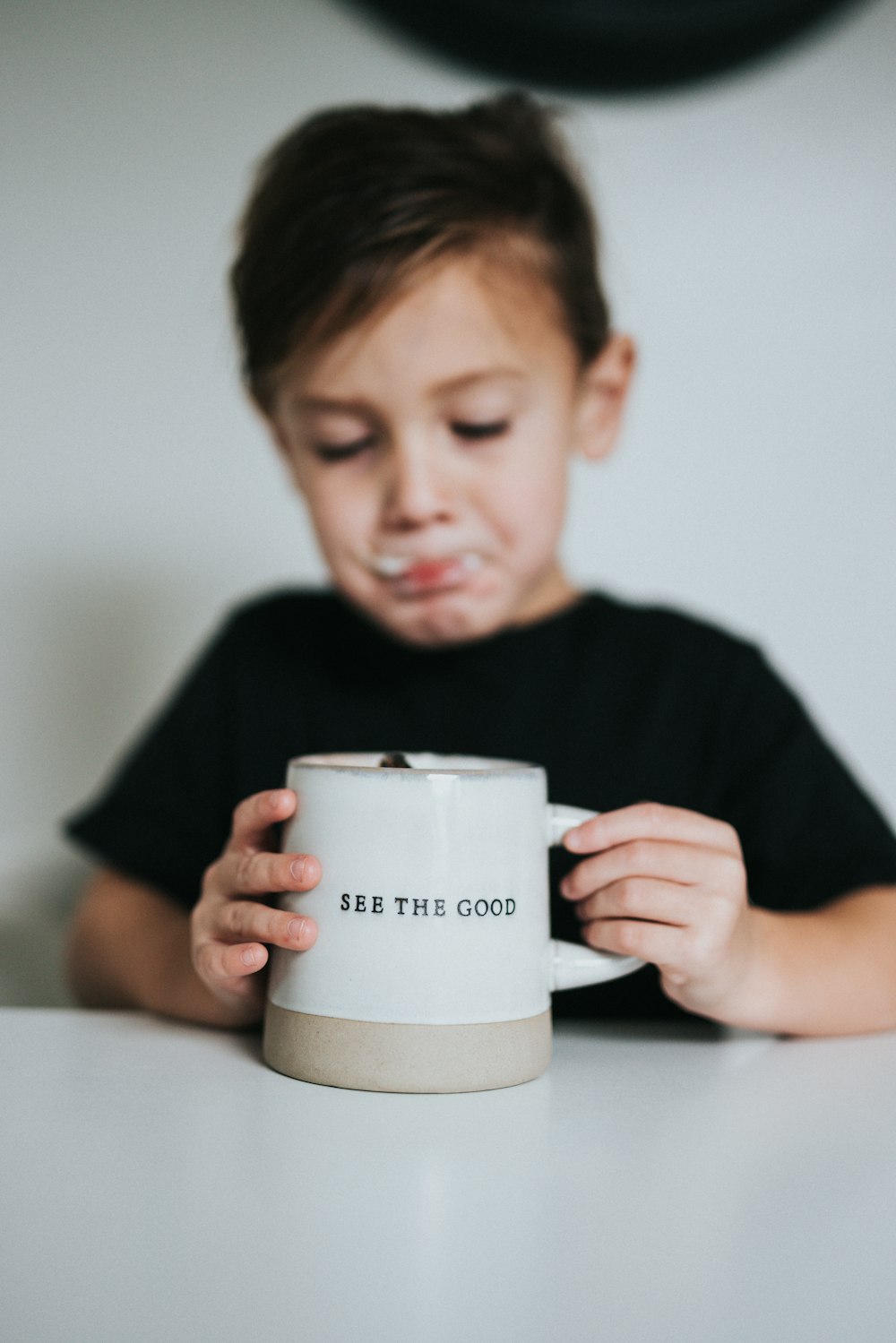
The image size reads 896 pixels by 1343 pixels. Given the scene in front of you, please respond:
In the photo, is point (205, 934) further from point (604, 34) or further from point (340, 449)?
point (604, 34)

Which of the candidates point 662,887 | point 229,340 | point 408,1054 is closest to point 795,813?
point 662,887

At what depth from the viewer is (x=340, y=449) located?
2.43ft

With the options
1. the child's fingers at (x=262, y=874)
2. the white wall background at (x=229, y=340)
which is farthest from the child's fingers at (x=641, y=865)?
the white wall background at (x=229, y=340)

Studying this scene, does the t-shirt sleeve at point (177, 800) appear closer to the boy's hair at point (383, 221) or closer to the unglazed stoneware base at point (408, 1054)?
the boy's hair at point (383, 221)

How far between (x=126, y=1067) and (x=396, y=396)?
41cm

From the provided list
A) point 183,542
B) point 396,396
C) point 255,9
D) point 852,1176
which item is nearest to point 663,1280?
point 852,1176

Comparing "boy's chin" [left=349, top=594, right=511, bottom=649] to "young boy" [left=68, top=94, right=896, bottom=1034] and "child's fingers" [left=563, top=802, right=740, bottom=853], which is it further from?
"child's fingers" [left=563, top=802, right=740, bottom=853]

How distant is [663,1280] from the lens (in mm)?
314

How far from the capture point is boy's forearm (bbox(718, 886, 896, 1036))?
57 centimetres

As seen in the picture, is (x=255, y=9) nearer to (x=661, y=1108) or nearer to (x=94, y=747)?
(x=94, y=747)

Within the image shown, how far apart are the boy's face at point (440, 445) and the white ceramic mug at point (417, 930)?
31 cm

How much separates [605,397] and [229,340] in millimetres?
429

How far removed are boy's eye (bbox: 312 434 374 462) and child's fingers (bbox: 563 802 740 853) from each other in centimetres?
32

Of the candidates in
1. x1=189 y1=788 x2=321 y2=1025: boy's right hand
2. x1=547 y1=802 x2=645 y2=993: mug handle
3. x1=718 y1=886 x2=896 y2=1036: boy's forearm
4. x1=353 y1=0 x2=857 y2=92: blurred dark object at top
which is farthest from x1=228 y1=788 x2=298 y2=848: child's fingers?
x1=353 y1=0 x2=857 y2=92: blurred dark object at top
